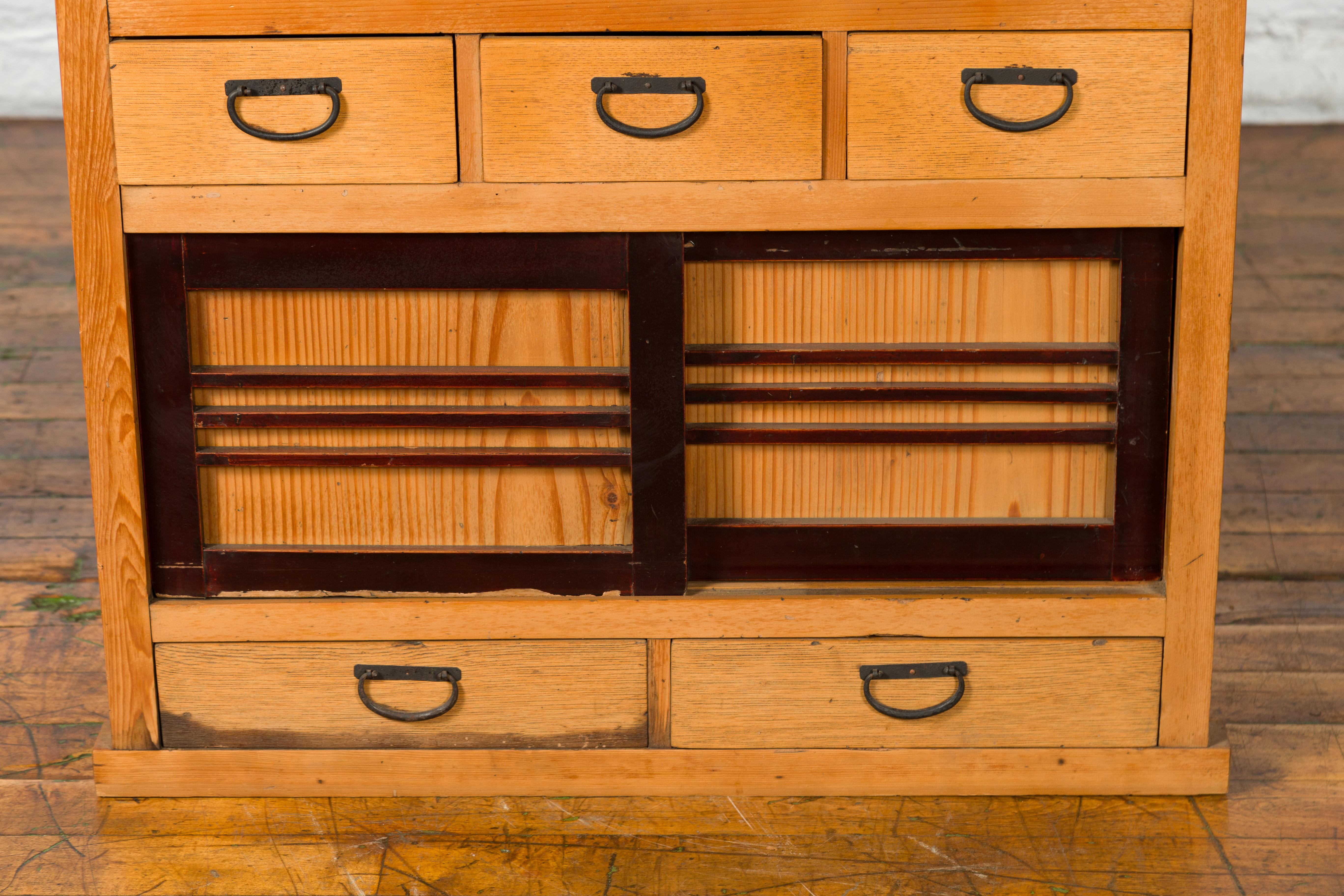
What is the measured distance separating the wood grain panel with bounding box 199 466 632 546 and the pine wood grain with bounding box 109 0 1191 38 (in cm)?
52

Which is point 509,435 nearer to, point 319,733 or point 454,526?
point 454,526

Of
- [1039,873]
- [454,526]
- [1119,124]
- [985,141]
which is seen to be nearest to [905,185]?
[985,141]

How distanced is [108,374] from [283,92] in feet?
1.29

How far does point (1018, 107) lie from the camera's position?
143 cm

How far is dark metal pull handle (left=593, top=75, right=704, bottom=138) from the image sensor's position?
4.63 feet

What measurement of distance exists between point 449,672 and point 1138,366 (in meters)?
0.91

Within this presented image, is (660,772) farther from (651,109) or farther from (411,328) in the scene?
(651,109)

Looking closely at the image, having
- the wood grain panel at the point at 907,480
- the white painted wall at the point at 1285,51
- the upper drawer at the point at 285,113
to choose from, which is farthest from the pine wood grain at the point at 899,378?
the white painted wall at the point at 1285,51

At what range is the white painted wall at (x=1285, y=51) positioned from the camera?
2.58 meters

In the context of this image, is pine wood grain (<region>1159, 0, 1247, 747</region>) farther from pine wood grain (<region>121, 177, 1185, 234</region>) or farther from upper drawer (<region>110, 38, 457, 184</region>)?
upper drawer (<region>110, 38, 457, 184</region>)

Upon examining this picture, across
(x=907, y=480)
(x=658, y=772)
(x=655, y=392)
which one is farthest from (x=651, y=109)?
(x=658, y=772)

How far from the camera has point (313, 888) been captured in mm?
1374

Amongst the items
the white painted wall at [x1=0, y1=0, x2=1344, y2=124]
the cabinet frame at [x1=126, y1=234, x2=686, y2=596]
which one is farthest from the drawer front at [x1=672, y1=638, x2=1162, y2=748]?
the white painted wall at [x1=0, y1=0, x2=1344, y2=124]

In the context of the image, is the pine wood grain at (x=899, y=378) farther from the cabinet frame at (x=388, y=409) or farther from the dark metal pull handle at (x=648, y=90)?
the dark metal pull handle at (x=648, y=90)
